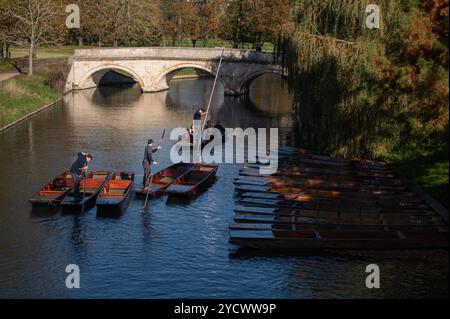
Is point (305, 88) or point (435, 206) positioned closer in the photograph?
point (435, 206)

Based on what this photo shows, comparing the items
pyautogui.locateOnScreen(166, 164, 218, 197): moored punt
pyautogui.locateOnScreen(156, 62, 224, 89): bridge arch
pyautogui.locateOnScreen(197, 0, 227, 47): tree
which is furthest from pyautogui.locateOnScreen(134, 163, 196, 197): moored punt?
pyautogui.locateOnScreen(197, 0, 227, 47): tree

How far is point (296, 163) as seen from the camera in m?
32.7

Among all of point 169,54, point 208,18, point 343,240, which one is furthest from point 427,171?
point 208,18

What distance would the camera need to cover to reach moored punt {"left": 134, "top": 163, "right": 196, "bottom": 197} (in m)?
28.6

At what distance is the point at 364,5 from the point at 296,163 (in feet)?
26.5

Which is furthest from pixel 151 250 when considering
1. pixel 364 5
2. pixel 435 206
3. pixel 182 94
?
pixel 182 94

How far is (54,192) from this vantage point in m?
27.2

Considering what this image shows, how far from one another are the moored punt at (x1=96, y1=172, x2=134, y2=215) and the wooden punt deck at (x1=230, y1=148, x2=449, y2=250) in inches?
180

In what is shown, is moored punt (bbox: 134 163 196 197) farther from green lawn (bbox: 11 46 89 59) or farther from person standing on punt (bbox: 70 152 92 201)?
green lawn (bbox: 11 46 89 59)

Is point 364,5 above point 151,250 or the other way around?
above

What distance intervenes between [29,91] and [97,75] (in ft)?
55.2

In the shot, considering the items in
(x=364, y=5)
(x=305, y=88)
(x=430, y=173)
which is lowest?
(x=430, y=173)
